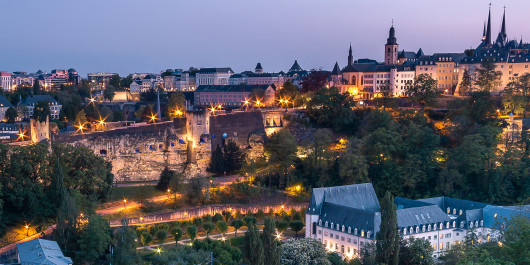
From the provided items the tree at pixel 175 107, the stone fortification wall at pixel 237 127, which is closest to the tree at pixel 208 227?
the stone fortification wall at pixel 237 127

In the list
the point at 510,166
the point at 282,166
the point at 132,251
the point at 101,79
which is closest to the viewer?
the point at 132,251

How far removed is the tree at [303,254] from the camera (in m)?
32.5

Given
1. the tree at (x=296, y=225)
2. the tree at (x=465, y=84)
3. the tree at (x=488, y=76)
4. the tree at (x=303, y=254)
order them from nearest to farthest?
the tree at (x=303, y=254) < the tree at (x=296, y=225) < the tree at (x=488, y=76) < the tree at (x=465, y=84)

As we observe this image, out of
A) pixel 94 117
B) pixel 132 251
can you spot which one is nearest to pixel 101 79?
pixel 94 117

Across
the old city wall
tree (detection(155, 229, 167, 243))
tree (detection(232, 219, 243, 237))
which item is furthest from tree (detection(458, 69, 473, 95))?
tree (detection(155, 229, 167, 243))

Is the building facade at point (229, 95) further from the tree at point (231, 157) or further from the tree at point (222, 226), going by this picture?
the tree at point (222, 226)

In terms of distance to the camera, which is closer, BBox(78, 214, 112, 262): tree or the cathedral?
BBox(78, 214, 112, 262): tree

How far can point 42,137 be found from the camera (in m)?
44.1

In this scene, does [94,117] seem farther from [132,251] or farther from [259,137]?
[132,251]

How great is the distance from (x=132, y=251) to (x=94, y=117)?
51529 millimetres

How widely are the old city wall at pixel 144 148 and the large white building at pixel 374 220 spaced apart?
58.0 ft

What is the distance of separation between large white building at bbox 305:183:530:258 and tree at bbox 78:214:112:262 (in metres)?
16.3

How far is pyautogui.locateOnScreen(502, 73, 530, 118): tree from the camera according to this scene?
202 ft

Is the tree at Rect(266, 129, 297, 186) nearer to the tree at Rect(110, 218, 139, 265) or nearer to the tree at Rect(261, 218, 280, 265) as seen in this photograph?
the tree at Rect(110, 218, 139, 265)
